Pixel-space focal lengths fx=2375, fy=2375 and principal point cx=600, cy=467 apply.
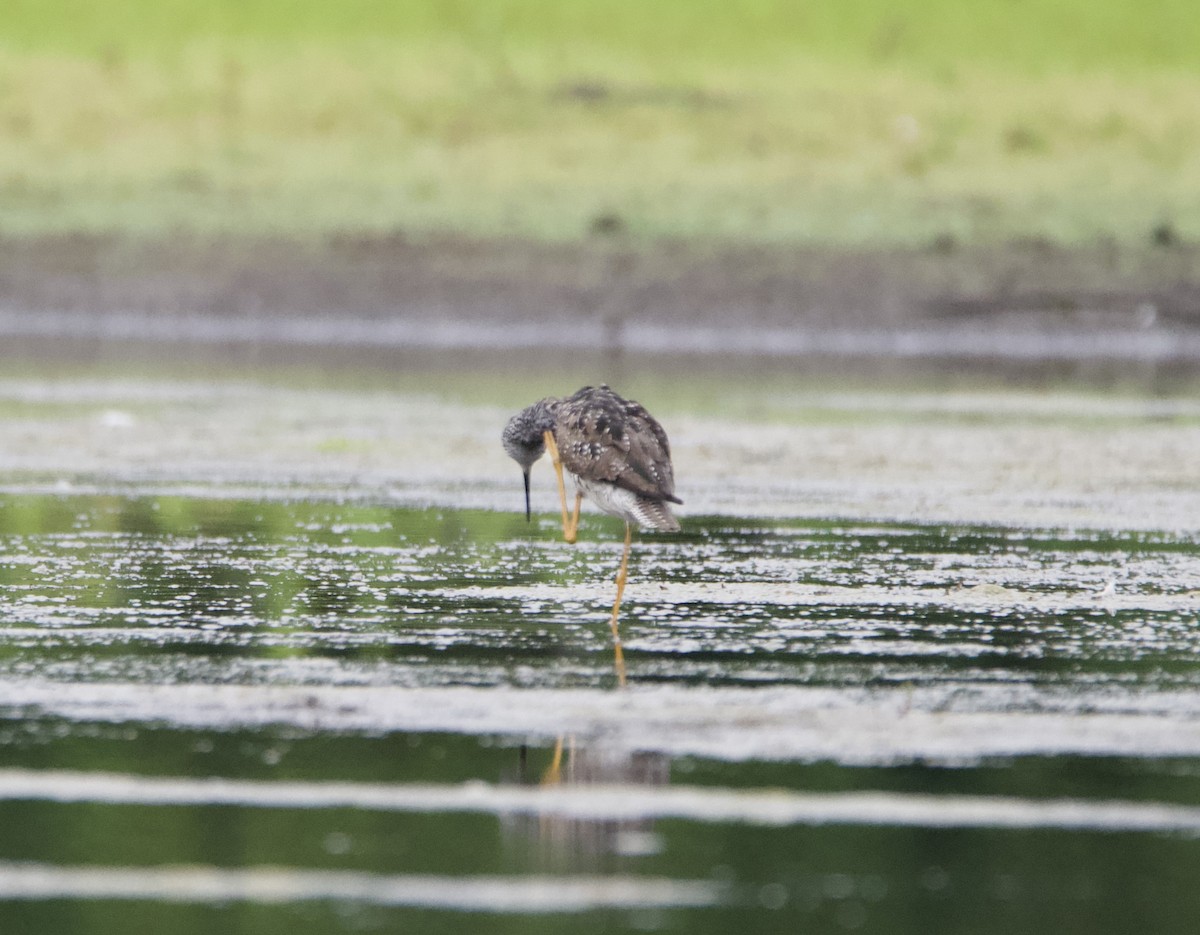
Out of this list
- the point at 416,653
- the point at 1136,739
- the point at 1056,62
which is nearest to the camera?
the point at 1136,739

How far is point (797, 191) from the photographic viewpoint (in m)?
47.0

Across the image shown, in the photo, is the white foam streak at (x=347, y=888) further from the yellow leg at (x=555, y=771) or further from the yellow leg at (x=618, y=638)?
the yellow leg at (x=618, y=638)

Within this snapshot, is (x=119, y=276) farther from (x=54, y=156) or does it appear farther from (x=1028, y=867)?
(x=1028, y=867)

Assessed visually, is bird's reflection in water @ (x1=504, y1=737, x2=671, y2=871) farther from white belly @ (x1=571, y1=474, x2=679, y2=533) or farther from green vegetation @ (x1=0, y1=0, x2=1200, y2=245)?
green vegetation @ (x1=0, y1=0, x2=1200, y2=245)

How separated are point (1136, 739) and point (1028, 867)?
5.79 ft

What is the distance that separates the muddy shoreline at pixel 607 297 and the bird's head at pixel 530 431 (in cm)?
2463

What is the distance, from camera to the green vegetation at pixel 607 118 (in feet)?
147

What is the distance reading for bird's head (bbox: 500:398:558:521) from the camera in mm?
12930

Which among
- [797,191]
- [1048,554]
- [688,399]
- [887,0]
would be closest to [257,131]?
[797,191]

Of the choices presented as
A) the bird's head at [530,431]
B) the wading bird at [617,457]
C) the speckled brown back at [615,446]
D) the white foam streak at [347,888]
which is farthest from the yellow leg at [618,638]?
the white foam streak at [347,888]

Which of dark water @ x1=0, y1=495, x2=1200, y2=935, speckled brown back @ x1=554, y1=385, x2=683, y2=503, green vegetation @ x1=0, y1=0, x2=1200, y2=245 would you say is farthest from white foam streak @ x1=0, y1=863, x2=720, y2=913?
green vegetation @ x1=0, y1=0, x2=1200, y2=245

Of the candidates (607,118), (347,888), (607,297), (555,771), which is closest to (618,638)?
(555,771)

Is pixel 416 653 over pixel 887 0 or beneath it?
beneath

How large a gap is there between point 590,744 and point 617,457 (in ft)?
12.0
